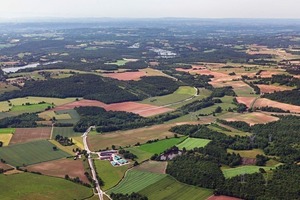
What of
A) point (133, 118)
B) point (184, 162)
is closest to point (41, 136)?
point (133, 118)

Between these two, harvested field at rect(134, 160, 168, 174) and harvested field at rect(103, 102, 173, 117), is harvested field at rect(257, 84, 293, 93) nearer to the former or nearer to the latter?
harvested field at rect(103, 102, 173, 117)

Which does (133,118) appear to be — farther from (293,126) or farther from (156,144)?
(293,126)

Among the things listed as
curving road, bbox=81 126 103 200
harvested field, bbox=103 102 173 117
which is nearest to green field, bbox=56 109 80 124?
curving road, bbox=81 126 103 200

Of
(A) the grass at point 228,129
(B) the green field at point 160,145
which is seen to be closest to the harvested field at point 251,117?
(A) the grass at point 228,129

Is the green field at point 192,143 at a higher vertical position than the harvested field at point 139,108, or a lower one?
higher

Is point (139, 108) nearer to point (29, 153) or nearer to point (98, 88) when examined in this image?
point (98, 88)

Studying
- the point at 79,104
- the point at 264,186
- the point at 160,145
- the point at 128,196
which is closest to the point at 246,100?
the point at 160,145

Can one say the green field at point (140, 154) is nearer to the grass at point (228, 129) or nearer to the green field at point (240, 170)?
the green field at point (240, 170)
